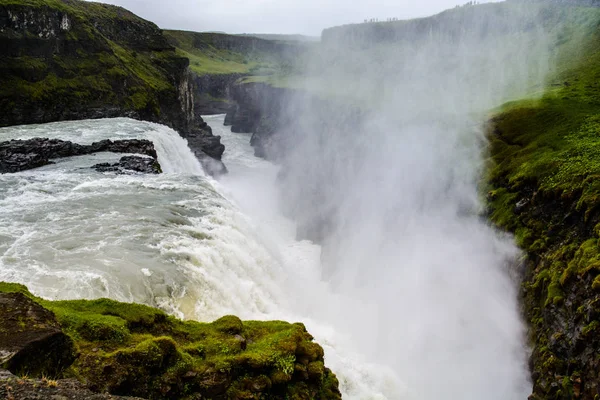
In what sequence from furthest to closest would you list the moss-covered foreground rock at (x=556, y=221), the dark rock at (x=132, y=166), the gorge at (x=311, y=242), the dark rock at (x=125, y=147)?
the dark rock at (x=125, y=147) < the dark rock at (x=132, y=166) < the moss-covered foreground rock at (x=556, y=221) < the gorge at (x=311, y=242)

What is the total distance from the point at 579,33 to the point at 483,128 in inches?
1911

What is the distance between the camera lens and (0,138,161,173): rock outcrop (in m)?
35.8

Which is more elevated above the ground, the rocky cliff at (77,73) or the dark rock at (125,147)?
the rocky cliff at (77,73)

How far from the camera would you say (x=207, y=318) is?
18703 millimetres

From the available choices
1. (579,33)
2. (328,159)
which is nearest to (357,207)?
(328,159)

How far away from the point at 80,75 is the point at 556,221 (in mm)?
67935

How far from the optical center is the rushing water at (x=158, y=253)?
61.7 feet

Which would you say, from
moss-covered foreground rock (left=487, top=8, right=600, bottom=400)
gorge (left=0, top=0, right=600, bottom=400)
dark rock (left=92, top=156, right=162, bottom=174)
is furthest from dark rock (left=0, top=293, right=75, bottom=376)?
dark rock (left=92, top=156, right=162, bottom=174)

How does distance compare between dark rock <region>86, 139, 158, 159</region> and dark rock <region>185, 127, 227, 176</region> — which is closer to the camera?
dark rock <region>86, 139, 158, 159</region>

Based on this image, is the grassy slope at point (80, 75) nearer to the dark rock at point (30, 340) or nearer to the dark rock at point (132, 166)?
the dark rock at point (132, 166)

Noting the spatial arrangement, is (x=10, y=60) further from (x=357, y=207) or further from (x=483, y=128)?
(x=483, y=128)

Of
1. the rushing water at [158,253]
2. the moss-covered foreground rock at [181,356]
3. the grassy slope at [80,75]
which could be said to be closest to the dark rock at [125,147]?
the rushing water at [158,253]

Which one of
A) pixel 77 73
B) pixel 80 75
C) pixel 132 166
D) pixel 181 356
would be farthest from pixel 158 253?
pixel 77 73

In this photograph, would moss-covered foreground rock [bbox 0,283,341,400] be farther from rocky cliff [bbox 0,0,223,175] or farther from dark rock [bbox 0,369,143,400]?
rocky cliff [bbox 0,0,223,175]
